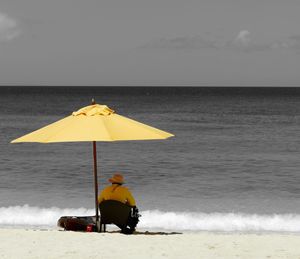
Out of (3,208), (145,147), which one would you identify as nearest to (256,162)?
(145,147)

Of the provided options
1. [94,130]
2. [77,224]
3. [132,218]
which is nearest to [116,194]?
[132,218]

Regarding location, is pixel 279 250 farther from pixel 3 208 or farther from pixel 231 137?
pixel 231 137

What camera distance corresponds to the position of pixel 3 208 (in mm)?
17422

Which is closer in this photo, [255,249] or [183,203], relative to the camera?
[255,249]

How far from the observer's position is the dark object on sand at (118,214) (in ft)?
35.5

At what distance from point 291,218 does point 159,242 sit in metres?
7.66

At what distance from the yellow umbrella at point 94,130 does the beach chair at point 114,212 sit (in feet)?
4.65

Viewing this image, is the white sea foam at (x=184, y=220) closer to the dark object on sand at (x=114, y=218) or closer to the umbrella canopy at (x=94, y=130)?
the dark object on sand at (x=114, y=218)

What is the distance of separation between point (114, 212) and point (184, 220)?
5.88 metres

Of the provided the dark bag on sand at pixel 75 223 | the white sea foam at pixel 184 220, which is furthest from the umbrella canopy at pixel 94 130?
the white sea foam at pixel 184 220

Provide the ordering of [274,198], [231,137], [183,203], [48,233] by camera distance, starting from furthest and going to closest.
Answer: [231,137], [274,198], [183,203], [48,233]

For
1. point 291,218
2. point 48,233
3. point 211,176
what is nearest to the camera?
point 48,233

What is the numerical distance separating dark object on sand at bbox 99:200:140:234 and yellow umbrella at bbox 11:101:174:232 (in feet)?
4.72

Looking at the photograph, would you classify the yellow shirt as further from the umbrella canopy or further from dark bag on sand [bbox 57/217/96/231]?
the umbrella canopy
